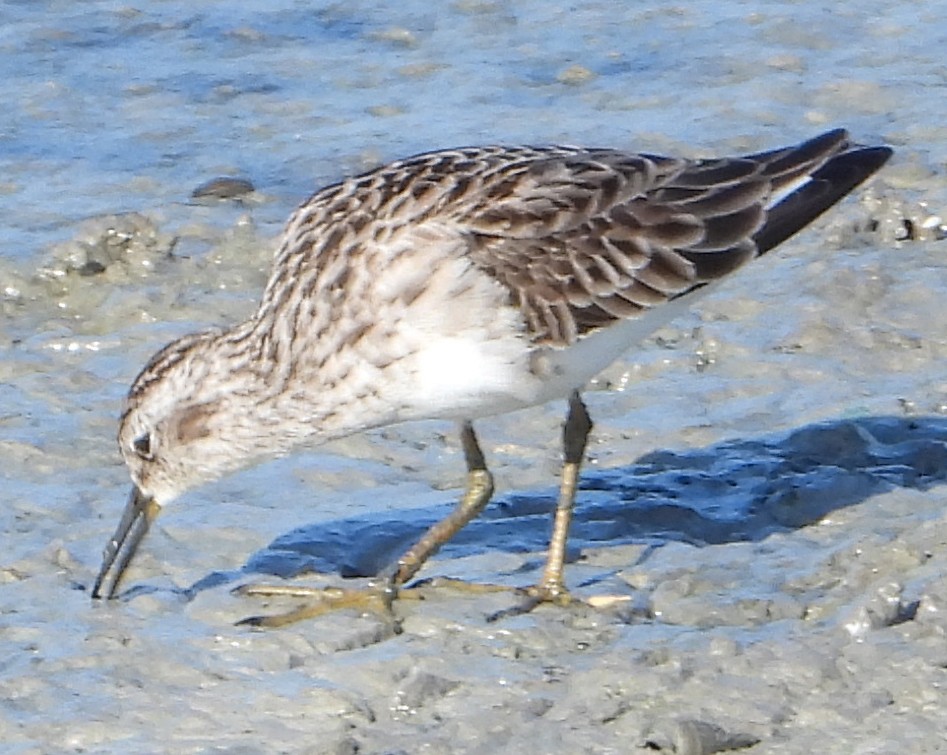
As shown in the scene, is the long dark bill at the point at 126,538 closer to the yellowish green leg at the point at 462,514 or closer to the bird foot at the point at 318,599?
the bird foot at the point at 318,599

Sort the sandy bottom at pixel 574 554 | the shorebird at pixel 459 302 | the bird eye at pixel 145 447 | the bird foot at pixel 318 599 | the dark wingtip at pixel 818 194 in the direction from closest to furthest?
the sandy bottom at pixel 574 554 < the bird foot at pixel 318 599 < the shorebird at pixel 459 302 < the bird eye at pixel 145 447 < the dark wingtip at pixel 818 194

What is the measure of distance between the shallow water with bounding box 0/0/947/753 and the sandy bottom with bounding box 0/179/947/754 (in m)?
0.01

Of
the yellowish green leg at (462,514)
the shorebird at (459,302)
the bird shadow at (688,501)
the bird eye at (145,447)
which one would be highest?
the shorebird at (459,302)

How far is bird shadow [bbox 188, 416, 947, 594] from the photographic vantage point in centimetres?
720

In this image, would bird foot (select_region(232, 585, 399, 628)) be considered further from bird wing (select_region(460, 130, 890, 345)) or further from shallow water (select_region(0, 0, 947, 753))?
bird wing (select_region(460, 130, 890, 345))

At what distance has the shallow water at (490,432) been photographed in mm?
5918

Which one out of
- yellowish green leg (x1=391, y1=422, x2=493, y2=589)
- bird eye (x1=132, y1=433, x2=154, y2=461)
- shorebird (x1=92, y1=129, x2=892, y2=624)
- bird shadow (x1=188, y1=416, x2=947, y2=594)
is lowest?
bird shadow (x1=188, y1=416, x2=947, y2=594)

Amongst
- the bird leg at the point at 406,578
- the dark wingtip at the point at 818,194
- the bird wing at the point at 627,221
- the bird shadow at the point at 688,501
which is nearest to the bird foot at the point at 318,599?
the bird leg at the point at 406,578

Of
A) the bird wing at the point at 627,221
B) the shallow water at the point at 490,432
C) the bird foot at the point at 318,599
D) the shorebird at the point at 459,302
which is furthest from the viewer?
the bird wing at the point at 627,221

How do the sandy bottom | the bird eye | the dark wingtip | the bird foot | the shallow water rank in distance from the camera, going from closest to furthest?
the sandy bottom, the shallow water, the bird foot, the bird eye, the dark wingtip

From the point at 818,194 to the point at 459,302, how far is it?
1396mm

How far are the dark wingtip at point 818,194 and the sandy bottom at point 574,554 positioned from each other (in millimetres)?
800

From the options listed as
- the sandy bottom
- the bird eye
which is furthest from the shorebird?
the sandy bottom

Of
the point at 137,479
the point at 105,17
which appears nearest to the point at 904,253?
the point at 137,479
